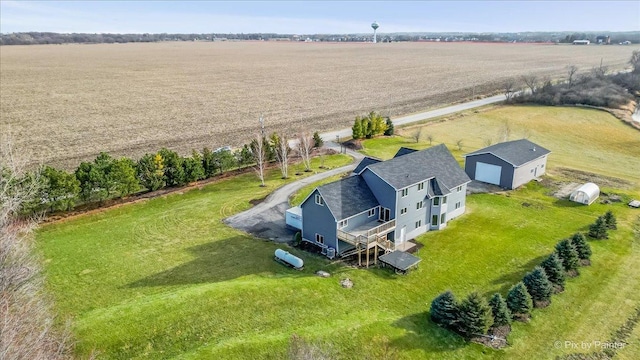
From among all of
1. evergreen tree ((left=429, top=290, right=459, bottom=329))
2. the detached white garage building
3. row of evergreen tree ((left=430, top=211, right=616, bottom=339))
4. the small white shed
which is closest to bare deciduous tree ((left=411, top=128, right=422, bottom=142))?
the detached white garage building

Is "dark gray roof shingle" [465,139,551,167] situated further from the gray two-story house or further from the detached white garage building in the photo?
the gray two-story house

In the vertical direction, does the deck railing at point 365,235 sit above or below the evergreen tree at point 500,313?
above

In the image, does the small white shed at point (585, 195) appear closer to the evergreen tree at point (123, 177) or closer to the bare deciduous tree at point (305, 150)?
the bare deciduous tree at point (305, 150)

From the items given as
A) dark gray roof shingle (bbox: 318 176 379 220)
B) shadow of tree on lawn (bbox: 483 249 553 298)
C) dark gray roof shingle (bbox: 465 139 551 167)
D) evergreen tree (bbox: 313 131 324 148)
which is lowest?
shadow of tree on lawn (bbox: 483 249 553 298)

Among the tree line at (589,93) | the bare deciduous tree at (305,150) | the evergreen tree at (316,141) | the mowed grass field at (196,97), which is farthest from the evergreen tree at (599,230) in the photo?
the tree line at (589,93)

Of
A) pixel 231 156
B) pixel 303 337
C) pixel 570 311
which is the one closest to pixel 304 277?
pixel 303 337

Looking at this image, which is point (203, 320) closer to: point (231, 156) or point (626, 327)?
point (626, 327)

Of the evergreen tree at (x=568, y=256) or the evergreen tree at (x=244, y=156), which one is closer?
the evergreen tree at (x=568, y=256)
